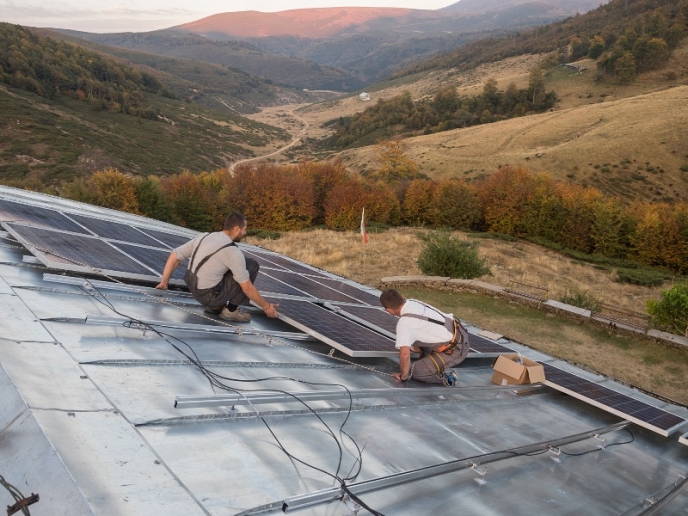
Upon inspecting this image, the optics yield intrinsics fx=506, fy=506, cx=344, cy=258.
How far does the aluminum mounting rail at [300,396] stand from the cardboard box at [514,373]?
786 millimetres

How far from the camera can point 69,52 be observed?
14300cm

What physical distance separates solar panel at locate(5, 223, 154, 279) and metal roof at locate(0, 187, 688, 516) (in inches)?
11.3

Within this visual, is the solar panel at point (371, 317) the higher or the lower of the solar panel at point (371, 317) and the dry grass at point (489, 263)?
the higher

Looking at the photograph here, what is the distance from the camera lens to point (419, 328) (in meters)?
7.77

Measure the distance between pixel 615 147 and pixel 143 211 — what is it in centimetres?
7478

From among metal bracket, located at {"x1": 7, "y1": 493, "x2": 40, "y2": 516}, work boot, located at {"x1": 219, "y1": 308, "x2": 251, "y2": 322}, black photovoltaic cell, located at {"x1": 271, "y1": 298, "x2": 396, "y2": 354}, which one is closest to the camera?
metal bracket, located at {"x1": 7, "y1": 493, "x2": 40, "y2": 516}

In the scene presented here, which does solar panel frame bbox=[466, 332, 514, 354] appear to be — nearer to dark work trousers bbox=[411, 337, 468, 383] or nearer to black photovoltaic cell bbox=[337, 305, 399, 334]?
black photovoltaic cell bbox=[337, 305, 399, 334]

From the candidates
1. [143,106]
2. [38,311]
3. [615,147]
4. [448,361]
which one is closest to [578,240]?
[615,147]

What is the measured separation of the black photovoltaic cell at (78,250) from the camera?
8.15 m

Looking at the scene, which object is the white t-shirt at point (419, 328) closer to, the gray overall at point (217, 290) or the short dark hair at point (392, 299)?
the short dark hair at point (392, 299)

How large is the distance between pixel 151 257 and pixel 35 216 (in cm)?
306

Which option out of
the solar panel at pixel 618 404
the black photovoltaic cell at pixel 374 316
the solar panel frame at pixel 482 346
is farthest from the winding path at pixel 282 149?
the solar panel at pixel 618 404

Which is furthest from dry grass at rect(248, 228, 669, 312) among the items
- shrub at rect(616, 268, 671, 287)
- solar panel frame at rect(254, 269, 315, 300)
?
solar panel frame at rect(254, 269, 315, 300)

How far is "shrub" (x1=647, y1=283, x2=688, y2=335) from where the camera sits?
22.8m
